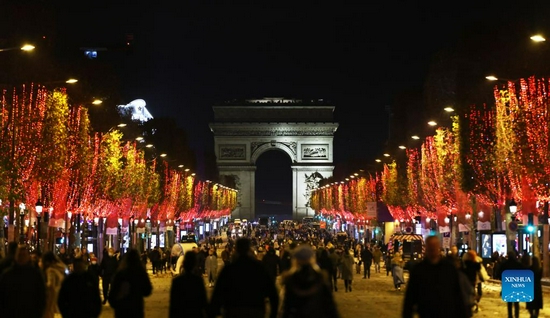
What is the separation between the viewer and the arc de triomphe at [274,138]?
177m

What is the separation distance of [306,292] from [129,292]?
416 cm

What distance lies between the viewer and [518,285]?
22.4 metres

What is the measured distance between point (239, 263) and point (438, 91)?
54.8 m

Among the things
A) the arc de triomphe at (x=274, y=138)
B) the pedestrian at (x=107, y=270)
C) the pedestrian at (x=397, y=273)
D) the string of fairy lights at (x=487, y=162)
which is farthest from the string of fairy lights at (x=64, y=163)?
the arc de triomphe at (x=274, y=138)

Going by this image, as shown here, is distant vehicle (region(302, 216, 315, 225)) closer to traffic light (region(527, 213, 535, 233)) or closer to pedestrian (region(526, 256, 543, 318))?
traffic light (region(527, 213, 535, 233))

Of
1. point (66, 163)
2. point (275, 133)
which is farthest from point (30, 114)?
point (275, 133)

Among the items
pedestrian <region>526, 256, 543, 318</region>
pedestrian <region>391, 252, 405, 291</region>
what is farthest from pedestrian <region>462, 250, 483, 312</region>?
pedestrian <region>391, 252, 405, 291</region>

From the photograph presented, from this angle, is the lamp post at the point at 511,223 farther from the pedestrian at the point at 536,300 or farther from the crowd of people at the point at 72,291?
the crowd of people at the point at 72,291

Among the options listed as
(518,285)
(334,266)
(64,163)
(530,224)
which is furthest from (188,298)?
(64,163)

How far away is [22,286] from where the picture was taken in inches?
588

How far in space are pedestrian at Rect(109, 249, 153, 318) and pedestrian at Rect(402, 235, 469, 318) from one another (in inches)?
159

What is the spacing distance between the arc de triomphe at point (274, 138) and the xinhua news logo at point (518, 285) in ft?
501

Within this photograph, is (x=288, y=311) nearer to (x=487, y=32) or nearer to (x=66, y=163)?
(x=66, y=163)

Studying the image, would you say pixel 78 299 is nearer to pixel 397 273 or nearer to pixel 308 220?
pixel 397 273
